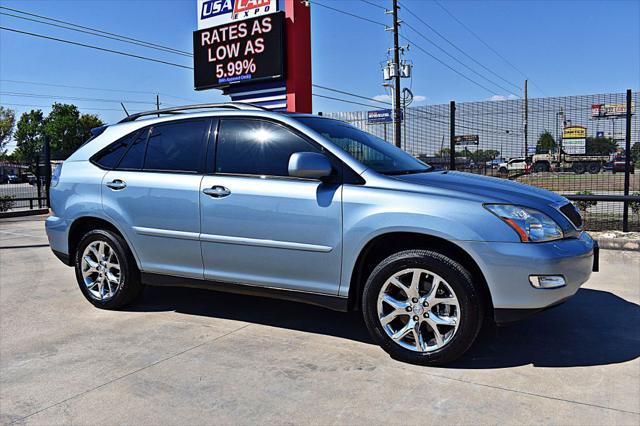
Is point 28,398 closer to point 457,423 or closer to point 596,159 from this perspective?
point 457,423

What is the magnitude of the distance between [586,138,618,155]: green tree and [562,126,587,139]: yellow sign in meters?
0.15

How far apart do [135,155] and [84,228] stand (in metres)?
0.96

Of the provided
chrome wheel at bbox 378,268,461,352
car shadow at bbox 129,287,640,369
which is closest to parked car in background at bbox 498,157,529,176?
car shadow at bbox 129,287,640,369

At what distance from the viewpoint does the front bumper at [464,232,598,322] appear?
3264 millimetres

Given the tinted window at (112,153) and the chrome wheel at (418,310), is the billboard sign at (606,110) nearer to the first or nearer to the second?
the chrome wheel at (418,310)

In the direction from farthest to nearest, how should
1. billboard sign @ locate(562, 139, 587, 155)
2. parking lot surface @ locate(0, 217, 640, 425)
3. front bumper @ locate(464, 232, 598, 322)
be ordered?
1. billboard sign @ locate(562, 139, 587, 155)
2. front bumper @ locate(464, 232, 598, 322)
3. parking lot surface @ locate(0, 217, 640, 425)

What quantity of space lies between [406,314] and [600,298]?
2.67m

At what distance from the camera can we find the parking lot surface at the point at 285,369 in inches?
113

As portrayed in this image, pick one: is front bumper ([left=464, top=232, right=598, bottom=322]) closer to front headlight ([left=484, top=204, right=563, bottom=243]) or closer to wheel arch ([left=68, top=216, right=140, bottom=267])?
front headlight ([left=484, top=204, right=563, bottom=243])

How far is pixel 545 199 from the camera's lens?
3748mm

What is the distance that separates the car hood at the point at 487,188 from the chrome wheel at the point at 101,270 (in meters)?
2.80

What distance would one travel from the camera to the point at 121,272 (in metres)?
4.75

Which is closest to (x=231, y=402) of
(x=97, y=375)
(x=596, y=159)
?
(x=97, y=375)

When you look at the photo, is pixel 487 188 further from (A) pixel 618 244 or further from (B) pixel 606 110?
(B) pixel 606 110
